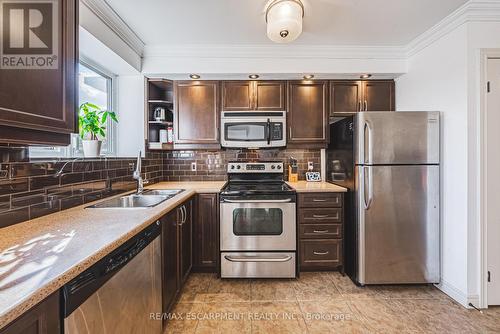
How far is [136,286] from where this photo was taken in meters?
1.22

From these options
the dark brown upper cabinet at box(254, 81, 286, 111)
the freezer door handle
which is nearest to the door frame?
the freezer door handle

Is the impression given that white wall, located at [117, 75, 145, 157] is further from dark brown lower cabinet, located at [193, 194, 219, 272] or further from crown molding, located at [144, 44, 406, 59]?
dark brown lower cabinet, located at [193, 194, 219, 272]

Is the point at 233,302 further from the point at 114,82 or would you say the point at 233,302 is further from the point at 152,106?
the point at 114,82

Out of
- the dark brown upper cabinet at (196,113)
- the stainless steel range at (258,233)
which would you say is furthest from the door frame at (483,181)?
the dark brown upper cabinet at (196,113)

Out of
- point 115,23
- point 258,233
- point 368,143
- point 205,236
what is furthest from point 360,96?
point 115,23

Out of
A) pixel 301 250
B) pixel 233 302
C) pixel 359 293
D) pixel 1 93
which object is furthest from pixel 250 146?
pixel 1 93

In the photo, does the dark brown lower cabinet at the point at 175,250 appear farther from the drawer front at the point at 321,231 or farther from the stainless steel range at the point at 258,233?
the drawer front at the point at 321,231

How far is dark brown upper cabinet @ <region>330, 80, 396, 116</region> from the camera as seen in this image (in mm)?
2855

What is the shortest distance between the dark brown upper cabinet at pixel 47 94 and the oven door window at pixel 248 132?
1.71 meters

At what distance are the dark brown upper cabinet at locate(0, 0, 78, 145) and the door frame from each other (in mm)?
2843

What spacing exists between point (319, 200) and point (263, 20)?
1.78 meters

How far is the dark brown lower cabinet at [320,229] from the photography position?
2.46 m

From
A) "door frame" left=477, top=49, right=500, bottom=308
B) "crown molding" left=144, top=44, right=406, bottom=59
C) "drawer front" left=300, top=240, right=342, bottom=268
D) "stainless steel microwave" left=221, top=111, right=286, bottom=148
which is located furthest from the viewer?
"stainless steel microwave" left=221, top=111, right=286, bottom=148

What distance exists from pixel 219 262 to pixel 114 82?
2274 millimetres
